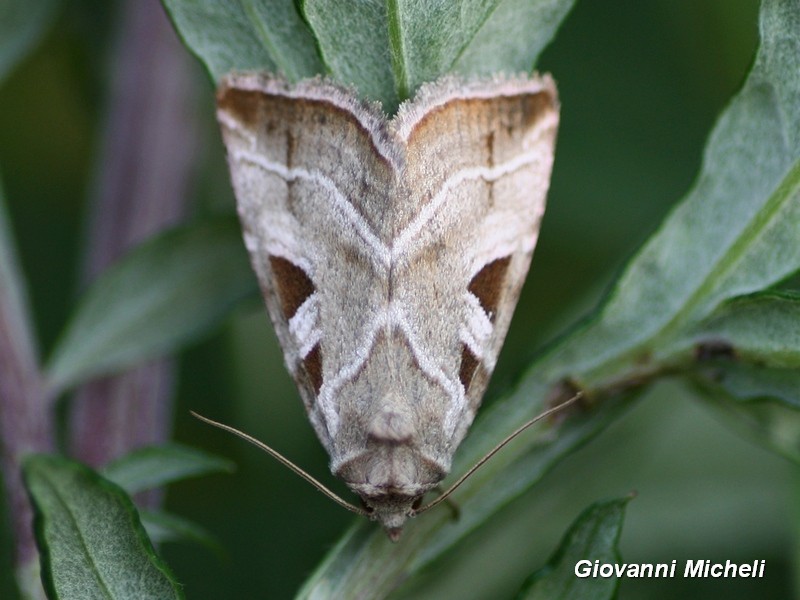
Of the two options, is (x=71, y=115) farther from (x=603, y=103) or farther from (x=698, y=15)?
(x=698, y=15)

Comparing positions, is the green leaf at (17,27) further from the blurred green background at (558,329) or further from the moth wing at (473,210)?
the moth wing at (473,210)

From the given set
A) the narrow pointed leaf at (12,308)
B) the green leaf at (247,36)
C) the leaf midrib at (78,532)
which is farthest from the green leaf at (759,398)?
the narrow pointed leaf at (12,308)

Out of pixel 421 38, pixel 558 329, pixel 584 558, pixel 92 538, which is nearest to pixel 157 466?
pixel 92 538

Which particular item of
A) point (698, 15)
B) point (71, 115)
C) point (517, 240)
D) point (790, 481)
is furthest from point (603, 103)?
point (71, 115)

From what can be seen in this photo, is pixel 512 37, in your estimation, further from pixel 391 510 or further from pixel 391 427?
pixel 391 510

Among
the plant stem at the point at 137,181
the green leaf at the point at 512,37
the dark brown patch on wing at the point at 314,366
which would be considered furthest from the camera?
the plant stem at the point at 137,181
